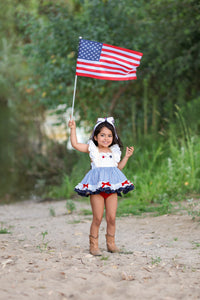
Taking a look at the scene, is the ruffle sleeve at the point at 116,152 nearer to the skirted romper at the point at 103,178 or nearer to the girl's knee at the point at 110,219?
the skirted romper at the point at 103,178

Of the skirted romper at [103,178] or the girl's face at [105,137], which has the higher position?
the girl's face at [105,137]

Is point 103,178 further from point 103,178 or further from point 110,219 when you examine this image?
point 110,219

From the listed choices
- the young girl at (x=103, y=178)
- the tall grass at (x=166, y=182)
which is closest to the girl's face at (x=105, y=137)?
the young girl at (x=103, y=178)

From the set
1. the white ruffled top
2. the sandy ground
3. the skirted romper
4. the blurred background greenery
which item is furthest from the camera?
the blurred background greenery

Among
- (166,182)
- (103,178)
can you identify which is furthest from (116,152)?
(166,182)

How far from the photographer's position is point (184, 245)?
4.63m

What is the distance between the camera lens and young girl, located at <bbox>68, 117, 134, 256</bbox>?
Answer: 4078 millimetres

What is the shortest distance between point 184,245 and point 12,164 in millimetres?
9357

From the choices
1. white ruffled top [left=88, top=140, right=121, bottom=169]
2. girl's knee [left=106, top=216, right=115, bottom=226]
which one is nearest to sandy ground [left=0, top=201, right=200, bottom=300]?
girl's knee [left=106, top=216, right=115, bottom=226]

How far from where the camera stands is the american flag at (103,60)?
14.9ft

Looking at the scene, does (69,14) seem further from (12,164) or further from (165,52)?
(12,164)

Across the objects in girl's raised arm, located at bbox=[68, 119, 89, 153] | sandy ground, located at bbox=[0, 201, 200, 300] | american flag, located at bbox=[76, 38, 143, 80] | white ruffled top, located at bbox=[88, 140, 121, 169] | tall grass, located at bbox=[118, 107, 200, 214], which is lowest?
sandy ground, located at bbox=[0, 201, 200, 300]

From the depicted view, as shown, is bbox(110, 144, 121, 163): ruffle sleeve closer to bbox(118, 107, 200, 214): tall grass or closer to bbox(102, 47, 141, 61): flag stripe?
bbox(102, 47, 141, 61): flag stripe

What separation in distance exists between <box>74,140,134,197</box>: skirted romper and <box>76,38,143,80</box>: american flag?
816mm
